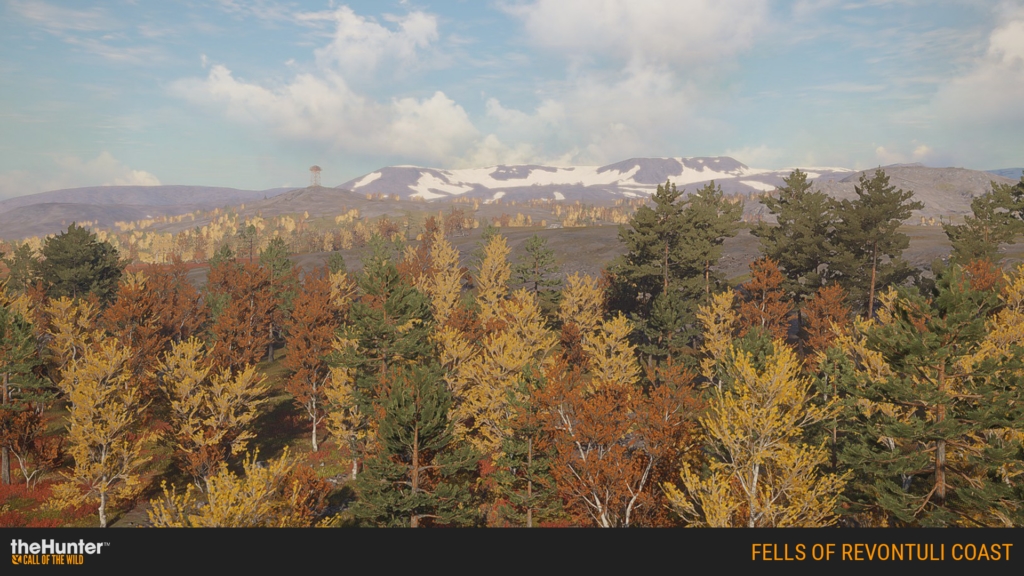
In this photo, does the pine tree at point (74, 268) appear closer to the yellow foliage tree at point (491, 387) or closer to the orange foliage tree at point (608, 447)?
the yellow foliage tree at point (491, 387)

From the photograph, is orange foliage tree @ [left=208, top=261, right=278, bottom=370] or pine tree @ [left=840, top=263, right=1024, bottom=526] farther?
orange foliage tree @ [left=208, top=261, right=278, bottom=370]

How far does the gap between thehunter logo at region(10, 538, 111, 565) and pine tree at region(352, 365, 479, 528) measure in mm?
14936

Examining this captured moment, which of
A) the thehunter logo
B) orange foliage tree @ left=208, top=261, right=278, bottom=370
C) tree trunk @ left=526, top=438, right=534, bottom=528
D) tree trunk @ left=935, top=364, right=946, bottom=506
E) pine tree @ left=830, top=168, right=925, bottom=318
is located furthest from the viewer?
orange foliage tree @ left=208, top=261, right=278, bottom=370

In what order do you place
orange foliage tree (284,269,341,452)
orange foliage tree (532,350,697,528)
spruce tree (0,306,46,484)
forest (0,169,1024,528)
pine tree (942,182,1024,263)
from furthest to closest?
orange foliage tree (284,269,341,452) < pine tree (942,182,1024,263) < spruce tree (0,306,46,484) < orange foliage tree (532,350,697,528) < forest (0,169,1024,528)

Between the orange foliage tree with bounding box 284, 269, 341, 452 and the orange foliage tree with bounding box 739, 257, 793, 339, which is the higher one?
the orange foliage tree with bounding box 739, 257, 793, 339

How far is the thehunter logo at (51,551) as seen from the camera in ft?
43.8

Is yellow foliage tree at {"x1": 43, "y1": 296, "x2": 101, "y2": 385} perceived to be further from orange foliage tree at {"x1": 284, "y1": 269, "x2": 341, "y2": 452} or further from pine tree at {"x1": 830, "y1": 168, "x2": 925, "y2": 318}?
pine tree at {"x1": 830, "y1": 168, "x2": 925, "y2": 318}

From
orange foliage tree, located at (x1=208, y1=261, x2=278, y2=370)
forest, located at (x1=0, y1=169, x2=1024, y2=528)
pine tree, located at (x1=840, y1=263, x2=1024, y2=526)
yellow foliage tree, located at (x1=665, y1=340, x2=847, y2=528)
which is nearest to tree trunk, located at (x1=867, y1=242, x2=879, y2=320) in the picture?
forest, located at (x1=0, y1=169, x2=1024, y2=528)

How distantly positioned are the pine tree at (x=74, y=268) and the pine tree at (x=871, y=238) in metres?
93.3

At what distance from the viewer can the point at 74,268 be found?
7362 centimetres

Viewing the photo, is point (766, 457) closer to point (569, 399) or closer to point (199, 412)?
point (569, 399)

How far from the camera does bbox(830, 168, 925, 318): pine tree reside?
5291 centimetres

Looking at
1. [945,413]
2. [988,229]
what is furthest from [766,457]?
[988,229]

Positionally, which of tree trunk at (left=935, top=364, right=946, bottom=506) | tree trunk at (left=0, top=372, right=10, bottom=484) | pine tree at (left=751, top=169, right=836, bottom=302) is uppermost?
pine tree at (left=751, top=169, right=836, bottom=302)
